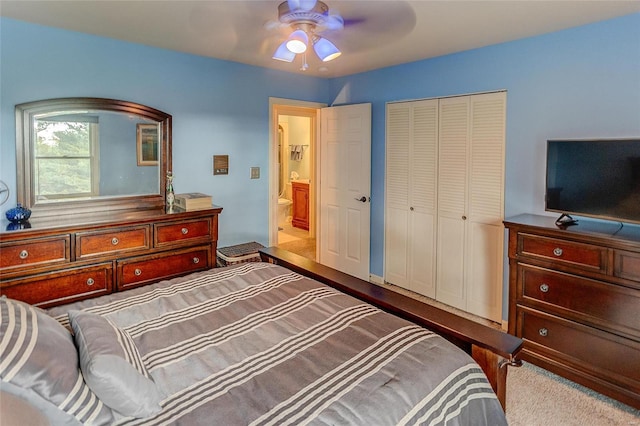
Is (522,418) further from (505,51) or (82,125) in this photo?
(82,125)

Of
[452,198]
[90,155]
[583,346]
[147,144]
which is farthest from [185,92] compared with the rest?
[583,346]

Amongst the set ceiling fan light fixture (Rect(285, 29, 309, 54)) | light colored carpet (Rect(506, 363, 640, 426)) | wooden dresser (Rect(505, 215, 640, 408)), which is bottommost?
light colored carpet (Rect(506, 363, 640, 426))

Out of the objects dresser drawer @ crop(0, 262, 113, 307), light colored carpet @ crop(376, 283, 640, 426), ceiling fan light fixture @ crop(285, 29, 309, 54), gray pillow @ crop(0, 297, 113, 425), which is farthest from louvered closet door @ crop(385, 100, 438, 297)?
gray pillow @ crop(0, 297, 113, 425)

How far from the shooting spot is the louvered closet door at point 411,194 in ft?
12.3

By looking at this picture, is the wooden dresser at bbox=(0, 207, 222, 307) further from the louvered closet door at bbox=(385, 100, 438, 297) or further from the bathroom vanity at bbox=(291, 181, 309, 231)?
the bathroom vanity at bbox=(291, 181, 309, 231)

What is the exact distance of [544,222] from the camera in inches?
106

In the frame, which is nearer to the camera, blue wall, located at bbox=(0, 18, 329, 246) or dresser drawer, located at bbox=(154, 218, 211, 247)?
blue wall, located at bbox=(0, 18, 329, 246)

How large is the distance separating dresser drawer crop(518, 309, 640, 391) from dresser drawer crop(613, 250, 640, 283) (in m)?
0.37

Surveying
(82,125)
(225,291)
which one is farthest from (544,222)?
(82,125)

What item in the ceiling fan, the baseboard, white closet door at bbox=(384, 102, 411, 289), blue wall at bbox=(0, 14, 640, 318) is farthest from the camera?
the baseboard

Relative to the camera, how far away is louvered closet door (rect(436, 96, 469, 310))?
3.47 metres

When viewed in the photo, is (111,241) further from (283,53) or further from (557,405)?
(557,405)

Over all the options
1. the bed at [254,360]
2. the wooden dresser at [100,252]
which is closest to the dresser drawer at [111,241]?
the wooden dresser at [100,252]

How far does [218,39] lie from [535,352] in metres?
3.23
